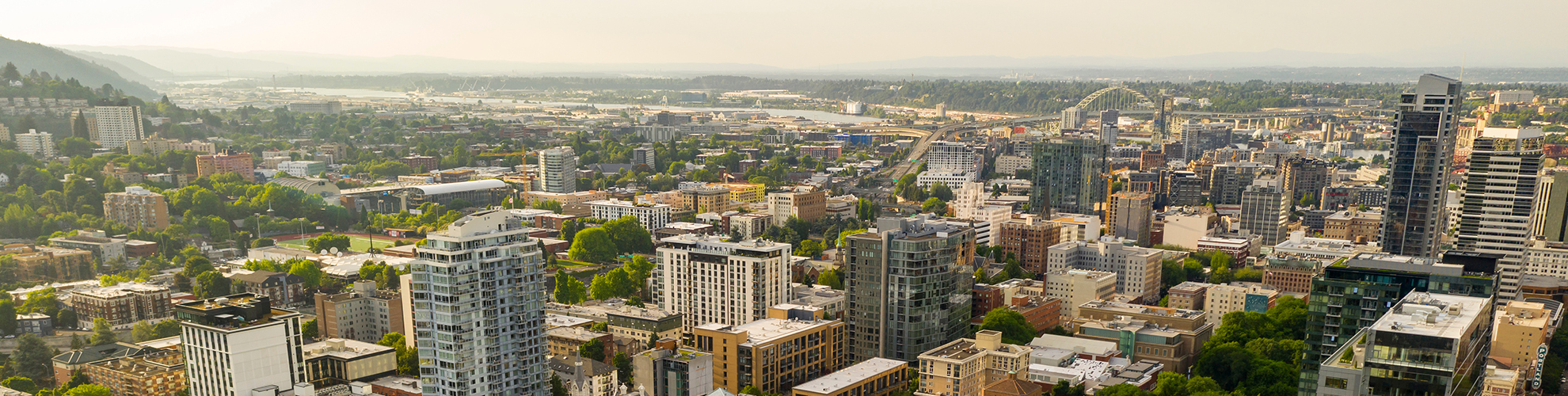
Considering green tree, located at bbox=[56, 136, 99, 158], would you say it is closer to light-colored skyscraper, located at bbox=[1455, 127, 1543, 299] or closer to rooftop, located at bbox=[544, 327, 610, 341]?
rooftop, located at bbox=[544, 327, 610, 341]

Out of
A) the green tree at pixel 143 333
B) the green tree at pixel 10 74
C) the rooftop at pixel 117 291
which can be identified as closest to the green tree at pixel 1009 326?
the green tree at pixel 143 333

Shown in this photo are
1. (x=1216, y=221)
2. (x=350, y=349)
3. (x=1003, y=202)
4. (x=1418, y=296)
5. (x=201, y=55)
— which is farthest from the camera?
(x=201, y=55)

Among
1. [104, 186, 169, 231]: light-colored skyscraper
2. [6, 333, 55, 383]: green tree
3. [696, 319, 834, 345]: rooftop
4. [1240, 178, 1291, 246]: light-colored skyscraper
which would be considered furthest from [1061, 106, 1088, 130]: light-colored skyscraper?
[6, 333, 55, 383]: green tree

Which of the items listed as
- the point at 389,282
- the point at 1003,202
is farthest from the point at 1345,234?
the point at 389,282

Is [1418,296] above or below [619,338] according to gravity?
above

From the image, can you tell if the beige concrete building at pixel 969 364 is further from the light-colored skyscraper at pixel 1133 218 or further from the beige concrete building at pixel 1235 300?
the light-colored skyscraper at pixel 1133 218

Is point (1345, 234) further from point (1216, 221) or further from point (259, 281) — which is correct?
point (259, 281)

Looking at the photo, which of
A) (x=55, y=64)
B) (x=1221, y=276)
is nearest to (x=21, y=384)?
(x=1221, y=276)

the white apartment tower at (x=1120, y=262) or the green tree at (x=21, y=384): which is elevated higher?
the white apartment tower at (x=1120, y=262)
